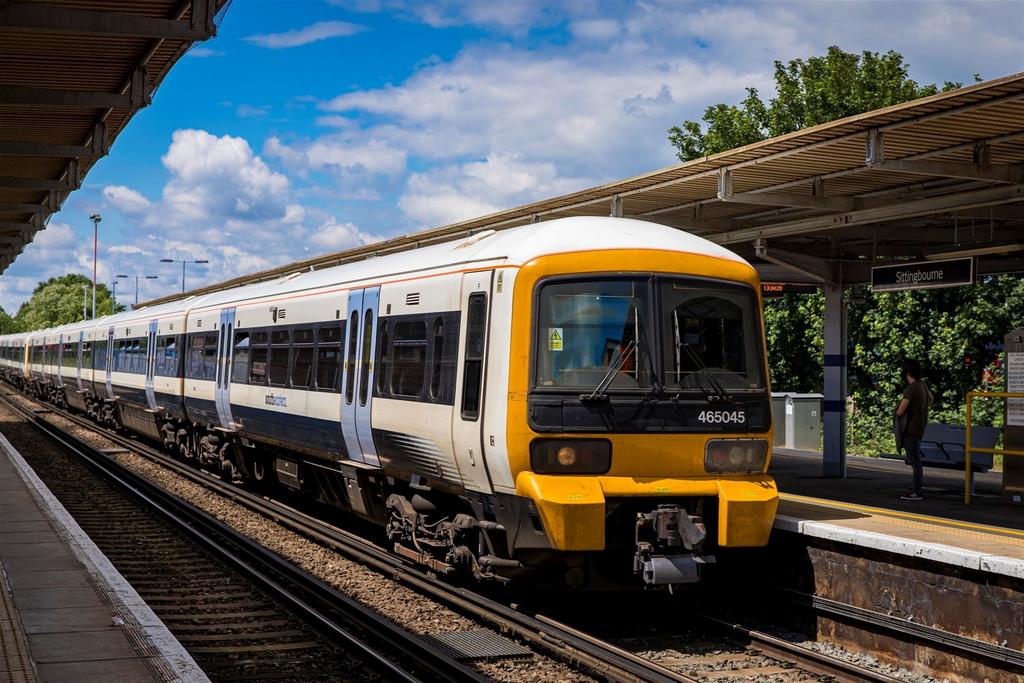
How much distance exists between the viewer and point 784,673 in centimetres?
773

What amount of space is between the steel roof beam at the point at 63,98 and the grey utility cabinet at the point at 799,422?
602 inches

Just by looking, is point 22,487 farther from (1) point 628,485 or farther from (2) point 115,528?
(1) point 628,485

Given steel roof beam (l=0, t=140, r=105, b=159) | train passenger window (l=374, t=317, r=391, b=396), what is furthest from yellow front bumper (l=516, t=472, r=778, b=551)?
steel roof beam (l=0, t=140, r=105, b=159)

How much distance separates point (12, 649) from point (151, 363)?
53.1 ft

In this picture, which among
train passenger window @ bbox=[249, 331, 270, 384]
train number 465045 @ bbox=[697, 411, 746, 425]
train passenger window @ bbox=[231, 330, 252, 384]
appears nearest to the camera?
train number 465045 @ bbox=[697, 411, 746, 425]

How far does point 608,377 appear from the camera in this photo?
8.34m

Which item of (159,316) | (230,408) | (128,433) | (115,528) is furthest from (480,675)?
(128,433)

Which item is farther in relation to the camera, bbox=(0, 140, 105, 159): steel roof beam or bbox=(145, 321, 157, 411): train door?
bbox=(145, 321, 157, 411): train door

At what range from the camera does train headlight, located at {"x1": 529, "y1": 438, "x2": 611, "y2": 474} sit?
26.8ft

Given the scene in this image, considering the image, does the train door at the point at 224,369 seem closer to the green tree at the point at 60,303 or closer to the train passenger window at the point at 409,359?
the train passenger window at the point at 409,359

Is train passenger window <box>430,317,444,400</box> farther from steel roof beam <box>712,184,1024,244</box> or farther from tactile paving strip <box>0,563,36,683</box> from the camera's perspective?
steel roof beam <box>712,184,1024,244</box>

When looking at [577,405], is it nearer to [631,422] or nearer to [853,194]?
[631,422]

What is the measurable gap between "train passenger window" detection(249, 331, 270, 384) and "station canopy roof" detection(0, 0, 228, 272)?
135 inches

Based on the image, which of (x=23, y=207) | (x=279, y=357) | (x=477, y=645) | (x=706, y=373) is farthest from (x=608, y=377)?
(x=23, y=207)
